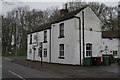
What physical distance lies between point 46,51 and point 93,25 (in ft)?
29.7

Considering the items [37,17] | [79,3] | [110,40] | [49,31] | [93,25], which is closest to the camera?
[93,25]

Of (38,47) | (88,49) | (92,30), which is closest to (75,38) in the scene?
(88,49)

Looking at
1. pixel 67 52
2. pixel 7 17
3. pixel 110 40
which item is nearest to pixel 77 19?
pixel 67 52

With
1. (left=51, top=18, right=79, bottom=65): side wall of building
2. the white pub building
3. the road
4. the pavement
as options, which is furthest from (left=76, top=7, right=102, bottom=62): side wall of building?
the road

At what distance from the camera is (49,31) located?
1266 inches

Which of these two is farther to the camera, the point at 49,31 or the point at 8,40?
the point at 8,40

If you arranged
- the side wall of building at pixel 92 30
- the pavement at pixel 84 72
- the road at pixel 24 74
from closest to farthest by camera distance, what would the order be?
the road at pixel 24 74 → the pavement at pixel 84 72 → the side wall of building at pixel 92 30

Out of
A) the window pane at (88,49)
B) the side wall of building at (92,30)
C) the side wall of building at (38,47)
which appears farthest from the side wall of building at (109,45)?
the window pane at (88,49)

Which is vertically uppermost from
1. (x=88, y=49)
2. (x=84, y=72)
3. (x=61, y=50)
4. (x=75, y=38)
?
(x=75, y=38)

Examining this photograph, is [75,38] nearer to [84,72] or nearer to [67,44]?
[67,44]

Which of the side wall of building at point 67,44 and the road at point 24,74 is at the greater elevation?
the side wall of building at point 67,44

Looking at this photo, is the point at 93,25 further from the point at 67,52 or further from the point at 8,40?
the point at 8,40

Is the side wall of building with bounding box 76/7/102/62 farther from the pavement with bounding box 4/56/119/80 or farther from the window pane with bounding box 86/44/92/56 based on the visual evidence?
the pavement with bounding box 4/56/119/80

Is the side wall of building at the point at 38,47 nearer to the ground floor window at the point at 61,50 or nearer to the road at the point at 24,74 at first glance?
the ground floor window at the point at 61,50
